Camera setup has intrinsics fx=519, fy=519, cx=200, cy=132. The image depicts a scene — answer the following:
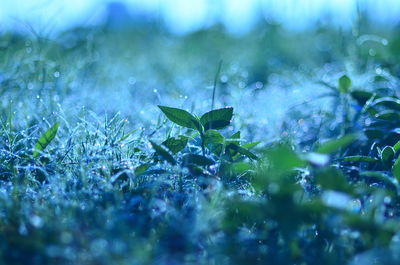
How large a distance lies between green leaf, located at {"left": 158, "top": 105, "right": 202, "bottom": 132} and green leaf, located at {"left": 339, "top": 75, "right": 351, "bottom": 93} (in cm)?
77

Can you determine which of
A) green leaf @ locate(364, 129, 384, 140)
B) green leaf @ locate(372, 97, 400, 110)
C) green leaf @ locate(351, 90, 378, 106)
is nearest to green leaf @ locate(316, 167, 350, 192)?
green leaf @ locate(364, 129, 384, 140)

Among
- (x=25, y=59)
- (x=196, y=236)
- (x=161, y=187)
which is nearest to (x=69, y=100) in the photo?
(x=25, y=59)

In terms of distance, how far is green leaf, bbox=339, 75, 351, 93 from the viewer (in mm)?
2189

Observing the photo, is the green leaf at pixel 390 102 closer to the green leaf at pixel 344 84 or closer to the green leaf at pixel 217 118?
the green leaf at pixel 344 84

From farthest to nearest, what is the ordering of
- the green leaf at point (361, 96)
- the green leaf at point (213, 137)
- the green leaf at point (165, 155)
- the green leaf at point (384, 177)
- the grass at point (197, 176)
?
the green leaf at point (361, 96) → the green leaf at point (213, 137) → the green leaf at point (165, 155) → the green leaf at point (384, 177) → the grass at point (197, 176)

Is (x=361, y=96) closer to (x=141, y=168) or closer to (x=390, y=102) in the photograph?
(x=390, y=102)

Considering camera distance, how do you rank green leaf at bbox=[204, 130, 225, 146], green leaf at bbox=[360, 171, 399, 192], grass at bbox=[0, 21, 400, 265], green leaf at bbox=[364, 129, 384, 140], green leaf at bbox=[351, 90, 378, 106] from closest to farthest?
grass at bbox=[0, 21, 400, 265] → green leaf at bbox=[360, 171, 399, 192] → green leaf at bbox=[204, 130, 225, 146] → green leaf at bbox=[364, 129, 384, 140] → green leaf at bbox=[351, 90, 378, 106]

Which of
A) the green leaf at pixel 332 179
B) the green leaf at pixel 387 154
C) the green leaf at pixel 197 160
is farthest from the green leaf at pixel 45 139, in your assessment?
the green leaf at pixel 387 154

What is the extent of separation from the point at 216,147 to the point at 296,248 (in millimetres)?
573

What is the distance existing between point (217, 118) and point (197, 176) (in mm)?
229

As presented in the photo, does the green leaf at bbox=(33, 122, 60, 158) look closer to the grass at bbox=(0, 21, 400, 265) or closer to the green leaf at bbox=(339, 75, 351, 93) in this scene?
the grass at bbox=(0, 21, 400, 265)

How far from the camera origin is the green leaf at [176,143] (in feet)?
5.83

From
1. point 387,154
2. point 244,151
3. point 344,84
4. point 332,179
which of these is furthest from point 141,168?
point 344,84

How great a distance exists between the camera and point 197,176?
1.68 meters
